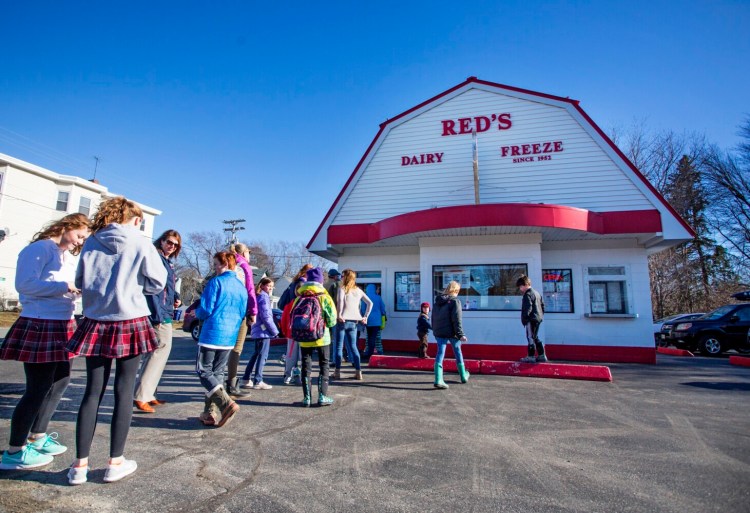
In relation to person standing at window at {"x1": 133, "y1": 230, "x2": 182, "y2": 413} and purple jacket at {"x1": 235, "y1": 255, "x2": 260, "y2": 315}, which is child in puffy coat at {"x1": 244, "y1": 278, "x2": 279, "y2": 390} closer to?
purple jacket at {"x1": 235, "y1": 255, "x2": 260, "y2": 315}

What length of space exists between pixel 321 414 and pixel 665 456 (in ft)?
11.3

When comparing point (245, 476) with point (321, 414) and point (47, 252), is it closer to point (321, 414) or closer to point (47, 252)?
point (321, 414)

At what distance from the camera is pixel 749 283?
2723 cm

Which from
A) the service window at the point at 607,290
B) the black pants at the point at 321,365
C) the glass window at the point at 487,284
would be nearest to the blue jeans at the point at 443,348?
the black pants at the point at 321,365

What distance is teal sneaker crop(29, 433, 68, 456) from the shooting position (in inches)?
121

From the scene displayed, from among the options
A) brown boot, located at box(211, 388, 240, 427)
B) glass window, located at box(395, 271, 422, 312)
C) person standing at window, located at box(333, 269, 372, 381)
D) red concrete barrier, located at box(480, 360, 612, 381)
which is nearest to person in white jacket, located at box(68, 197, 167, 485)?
brown boot, located at box(211, 388, 240, 427)

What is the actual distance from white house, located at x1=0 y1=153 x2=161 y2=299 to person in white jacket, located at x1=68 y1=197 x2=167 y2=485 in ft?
68.9

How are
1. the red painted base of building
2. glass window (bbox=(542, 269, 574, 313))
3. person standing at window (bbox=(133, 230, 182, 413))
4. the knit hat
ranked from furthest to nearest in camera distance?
glass window (bbox=(542, 269, 574, 313))
the red painted base of building
the knit hat
person standing at window (bbox=(133, 230, 182, 413))

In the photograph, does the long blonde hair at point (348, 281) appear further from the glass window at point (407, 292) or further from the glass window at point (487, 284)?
the glass window at point (407, 292)

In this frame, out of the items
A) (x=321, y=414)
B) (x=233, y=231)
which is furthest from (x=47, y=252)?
(x=233, y=231)

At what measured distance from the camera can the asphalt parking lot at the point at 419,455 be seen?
2525 millimetres

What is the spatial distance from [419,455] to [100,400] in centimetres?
251

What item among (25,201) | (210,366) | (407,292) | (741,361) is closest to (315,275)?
(210,366)

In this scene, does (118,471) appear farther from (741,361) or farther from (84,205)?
(84,205)
